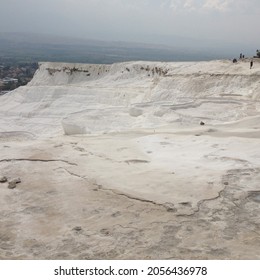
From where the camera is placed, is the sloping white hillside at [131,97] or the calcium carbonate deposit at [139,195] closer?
the calcium carbonate deposit at [139,195]

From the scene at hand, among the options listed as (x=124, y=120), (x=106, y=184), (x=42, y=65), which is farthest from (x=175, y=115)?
(x=42, y=65)

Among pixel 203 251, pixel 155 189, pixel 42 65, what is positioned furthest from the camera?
pixel 42 65

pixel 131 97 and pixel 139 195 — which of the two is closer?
pixel 139 195

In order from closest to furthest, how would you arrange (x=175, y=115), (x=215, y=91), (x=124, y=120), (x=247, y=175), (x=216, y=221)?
(x=216, y=221) < (x=247, y=175) < (x=175, y=115) < (x=124, y=120) < (x=215, y=91)

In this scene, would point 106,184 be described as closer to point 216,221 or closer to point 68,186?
point 68,186

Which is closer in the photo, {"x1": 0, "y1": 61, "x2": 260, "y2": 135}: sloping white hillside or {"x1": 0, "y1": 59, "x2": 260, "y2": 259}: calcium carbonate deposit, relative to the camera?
{"x1": 0, "y1": 59, "x2": 260, "y2": 259}: calcium carbonate deposit

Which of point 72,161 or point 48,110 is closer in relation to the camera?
point 72,161

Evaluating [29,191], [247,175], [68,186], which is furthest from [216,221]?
[29,191]

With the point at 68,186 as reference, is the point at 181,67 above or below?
above

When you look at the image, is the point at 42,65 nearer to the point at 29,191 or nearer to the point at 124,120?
the point at 124,120
